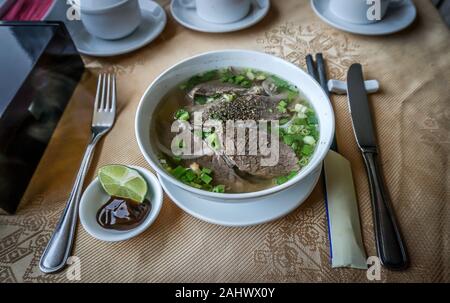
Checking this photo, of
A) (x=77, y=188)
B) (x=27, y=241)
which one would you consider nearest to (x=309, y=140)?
(x=77, y=188)

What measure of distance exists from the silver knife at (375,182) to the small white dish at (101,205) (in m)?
0.50

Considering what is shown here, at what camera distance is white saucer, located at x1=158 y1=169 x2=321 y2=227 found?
697mm

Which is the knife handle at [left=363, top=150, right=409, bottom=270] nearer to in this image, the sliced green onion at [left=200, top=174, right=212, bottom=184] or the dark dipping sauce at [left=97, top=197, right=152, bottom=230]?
the sliced green onion at [left=200, top=174, right=212, bottom=184]

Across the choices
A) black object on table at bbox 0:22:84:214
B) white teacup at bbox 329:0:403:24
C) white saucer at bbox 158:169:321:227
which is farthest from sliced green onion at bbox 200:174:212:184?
white teacup at bbox 329:0:403:24

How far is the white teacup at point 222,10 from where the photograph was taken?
1.17m

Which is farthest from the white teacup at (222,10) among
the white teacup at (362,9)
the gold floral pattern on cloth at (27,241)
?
the gold floral pattern on cloth at (27,241)

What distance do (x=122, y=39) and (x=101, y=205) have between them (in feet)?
2.34

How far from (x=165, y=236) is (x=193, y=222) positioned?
2.8 inches

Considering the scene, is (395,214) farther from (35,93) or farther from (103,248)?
(35,93)

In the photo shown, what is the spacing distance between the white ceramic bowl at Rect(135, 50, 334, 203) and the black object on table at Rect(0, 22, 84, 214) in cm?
33

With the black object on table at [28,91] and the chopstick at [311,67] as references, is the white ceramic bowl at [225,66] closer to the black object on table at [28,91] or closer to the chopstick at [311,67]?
the chopstick at [311,67]

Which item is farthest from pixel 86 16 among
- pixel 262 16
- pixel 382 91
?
pixel 382 91

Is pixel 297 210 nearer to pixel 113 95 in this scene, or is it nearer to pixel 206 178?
pixel 206 178

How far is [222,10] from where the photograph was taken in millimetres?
1194
